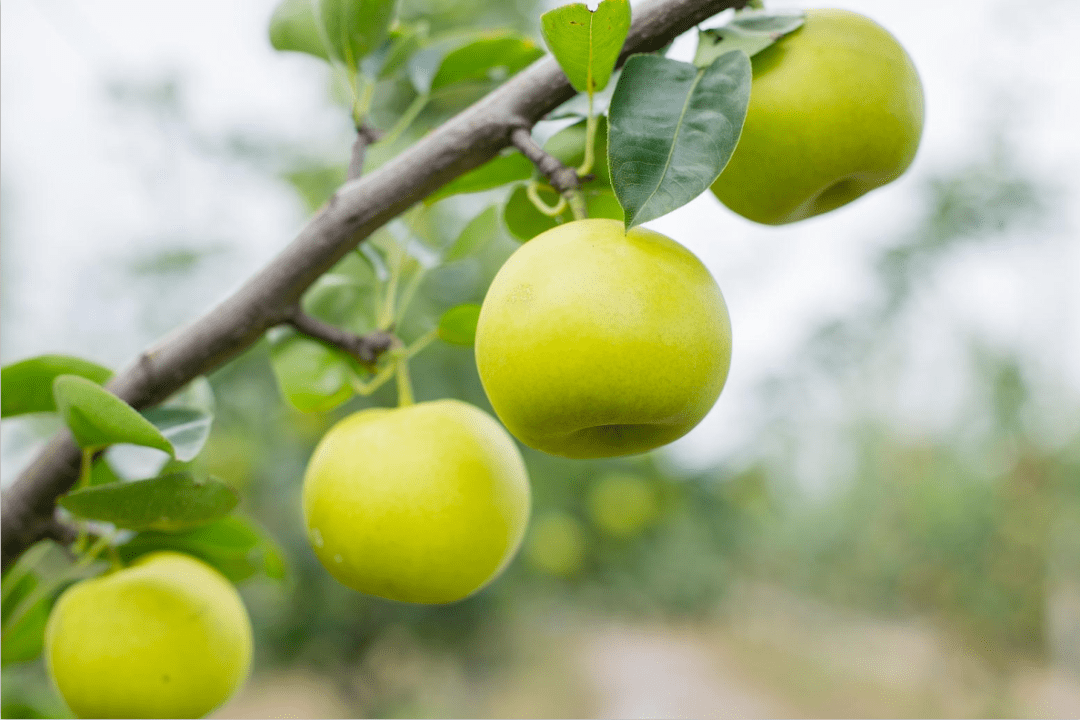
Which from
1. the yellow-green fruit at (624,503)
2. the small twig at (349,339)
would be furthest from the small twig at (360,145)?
the yellow-green fruit at (624,503)

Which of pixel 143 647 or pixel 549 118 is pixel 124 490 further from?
pixel 549 118

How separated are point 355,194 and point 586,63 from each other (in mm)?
178

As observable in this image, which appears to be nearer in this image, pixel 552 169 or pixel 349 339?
pixel 552 169

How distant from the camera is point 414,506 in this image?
433 mm

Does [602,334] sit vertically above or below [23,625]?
above

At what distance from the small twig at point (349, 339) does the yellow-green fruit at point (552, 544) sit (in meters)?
1.42

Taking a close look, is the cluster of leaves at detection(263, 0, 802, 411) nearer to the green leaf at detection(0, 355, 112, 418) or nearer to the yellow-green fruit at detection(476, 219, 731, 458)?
the yellow-green fruit at detection(476, 219, 731, 458)

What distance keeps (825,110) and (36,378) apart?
55 centimetres

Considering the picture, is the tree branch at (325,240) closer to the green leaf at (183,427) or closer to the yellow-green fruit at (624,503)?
the green leaf at (183,427)

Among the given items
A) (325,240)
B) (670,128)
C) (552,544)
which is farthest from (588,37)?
(552,544)

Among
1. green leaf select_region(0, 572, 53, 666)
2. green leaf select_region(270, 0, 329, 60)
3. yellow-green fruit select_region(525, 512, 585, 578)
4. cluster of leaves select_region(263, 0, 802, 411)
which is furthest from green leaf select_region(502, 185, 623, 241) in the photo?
yellow-green fruit select_region(525, 512, 585, 578)

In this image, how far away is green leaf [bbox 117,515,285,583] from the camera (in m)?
0.58

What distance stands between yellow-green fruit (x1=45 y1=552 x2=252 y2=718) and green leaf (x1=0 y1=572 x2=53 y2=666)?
0.13 meters

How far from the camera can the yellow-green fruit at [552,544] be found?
74.8 inches
